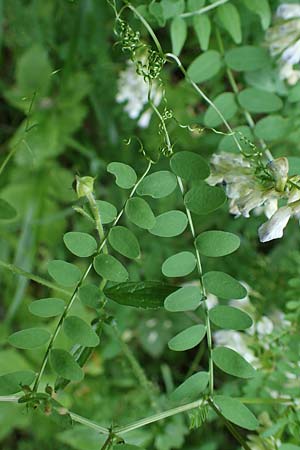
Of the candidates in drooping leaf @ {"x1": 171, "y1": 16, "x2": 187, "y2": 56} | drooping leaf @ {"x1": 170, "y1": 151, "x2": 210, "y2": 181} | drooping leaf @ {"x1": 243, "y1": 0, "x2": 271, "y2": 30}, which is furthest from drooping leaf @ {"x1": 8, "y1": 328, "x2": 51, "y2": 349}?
drooping leaf @ {"x1": 243, "y1": 0, "x2": 271, "y2": 30}

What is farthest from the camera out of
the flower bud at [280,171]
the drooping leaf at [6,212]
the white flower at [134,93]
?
the white flower at [134,93]

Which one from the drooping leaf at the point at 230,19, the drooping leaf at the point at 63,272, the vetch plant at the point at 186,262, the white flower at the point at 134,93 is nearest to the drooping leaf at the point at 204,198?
the vetch plant at the point at 186,262

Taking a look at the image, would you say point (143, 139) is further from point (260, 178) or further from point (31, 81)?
point (260, 178)

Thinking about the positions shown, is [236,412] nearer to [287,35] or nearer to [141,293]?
[141,293]

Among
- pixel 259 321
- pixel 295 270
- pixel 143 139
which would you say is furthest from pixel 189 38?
pixel 259 321

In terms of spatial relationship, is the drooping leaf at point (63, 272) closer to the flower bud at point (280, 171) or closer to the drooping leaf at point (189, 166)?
the drooping leaf at point (189, 166)

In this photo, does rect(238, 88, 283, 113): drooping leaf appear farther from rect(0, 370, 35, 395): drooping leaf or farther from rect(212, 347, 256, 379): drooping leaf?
rect(0, 370, 35, 395): drooping leaf

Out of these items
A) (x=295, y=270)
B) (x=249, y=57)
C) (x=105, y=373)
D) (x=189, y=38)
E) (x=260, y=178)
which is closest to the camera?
(x=260, y=178)
